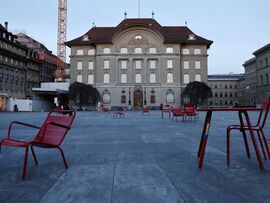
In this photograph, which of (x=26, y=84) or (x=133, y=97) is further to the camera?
(x=26, y=84)

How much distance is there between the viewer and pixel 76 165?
13.9 feet

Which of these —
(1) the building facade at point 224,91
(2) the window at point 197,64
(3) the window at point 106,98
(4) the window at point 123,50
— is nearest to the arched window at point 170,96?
(2) the window at point 197,64

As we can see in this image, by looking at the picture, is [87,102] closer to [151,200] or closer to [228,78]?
[151,200]

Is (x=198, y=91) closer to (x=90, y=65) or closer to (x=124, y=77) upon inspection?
(x=124, y=77)

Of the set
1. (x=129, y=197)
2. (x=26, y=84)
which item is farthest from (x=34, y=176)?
(x=26, y=84)

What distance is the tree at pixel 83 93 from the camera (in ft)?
174

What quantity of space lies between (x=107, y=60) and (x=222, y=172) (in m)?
54.7

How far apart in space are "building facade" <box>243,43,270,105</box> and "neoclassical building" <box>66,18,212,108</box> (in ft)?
67.4

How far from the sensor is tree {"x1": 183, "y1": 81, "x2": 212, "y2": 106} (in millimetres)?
51750

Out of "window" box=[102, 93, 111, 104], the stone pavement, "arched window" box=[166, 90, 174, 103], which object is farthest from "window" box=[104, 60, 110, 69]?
the stone pavement

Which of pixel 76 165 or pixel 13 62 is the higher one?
pixel 13 62

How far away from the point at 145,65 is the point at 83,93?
15118 millimetres

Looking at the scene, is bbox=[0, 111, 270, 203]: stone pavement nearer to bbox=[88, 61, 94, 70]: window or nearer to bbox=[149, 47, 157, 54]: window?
bbox=[149, 47, 157, 54]: window

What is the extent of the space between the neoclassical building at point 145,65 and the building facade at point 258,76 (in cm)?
2054
